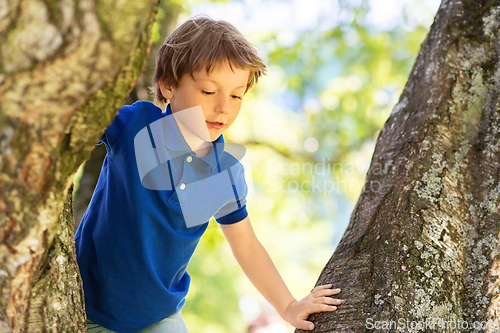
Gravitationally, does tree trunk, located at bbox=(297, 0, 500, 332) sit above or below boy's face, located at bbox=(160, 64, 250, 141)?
below

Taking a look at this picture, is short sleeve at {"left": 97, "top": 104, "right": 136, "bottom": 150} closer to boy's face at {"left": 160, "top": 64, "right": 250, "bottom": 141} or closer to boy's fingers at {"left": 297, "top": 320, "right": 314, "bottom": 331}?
boy's face at {"left": 160, "top": 64, "right": 250, "bottom": 141}

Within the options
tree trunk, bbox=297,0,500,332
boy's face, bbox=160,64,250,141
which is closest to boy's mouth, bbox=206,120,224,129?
boy's face, bbox=160,64,250,141

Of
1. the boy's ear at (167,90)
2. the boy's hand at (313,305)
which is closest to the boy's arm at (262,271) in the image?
the boy's hand at (313,305)

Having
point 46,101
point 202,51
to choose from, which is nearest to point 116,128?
point 202,51

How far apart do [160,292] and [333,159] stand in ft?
15.8

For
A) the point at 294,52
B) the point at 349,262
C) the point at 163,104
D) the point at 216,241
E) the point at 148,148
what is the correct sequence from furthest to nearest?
the point at 294,52 < the point at 216,241 < the point at 163,104 < the point at 148,148 < the point at 349,262

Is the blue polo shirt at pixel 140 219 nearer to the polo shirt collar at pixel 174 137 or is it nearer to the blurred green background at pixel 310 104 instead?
the polo shirt collar at pixel 174 137

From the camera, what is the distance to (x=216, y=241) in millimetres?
4406

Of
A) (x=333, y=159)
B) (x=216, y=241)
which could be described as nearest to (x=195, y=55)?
(x=216, y=241)

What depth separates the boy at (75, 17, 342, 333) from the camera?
153 centimetres

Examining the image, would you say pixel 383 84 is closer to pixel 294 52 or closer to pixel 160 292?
pixel 294 52

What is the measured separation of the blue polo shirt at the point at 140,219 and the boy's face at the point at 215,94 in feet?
0.41

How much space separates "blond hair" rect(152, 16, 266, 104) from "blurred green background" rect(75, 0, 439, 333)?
9.35 feet

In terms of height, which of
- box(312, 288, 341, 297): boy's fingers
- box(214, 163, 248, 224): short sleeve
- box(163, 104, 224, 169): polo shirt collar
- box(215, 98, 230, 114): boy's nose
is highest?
box(215, 98, 230, 114): boy's nose
